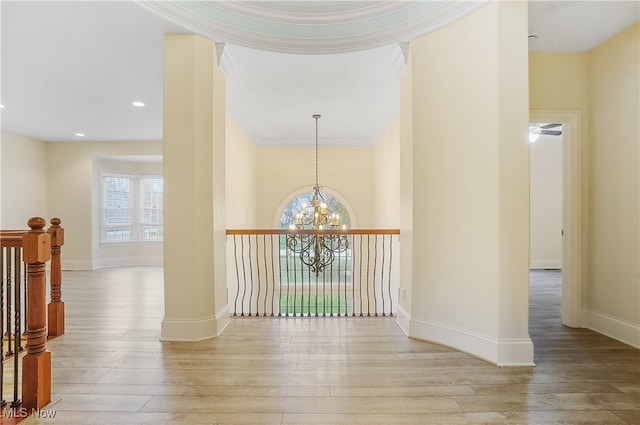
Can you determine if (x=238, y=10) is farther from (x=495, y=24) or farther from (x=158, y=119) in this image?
(x=158, y=119)

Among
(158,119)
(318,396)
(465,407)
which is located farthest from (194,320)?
(158,119)

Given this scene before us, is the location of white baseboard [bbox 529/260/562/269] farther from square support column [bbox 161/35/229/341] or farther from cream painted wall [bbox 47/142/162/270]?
cream painted wall [bbox 47/142/162/270]

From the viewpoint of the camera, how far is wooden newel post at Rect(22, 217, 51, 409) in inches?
78.5

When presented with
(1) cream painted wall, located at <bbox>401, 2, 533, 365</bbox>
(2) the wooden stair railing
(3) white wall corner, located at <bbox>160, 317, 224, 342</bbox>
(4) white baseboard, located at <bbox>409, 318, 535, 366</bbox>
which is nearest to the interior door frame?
(1) cream painted wall, located at <bbox>401, 2, 533, 365</bbox>

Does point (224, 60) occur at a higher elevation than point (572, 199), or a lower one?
higher

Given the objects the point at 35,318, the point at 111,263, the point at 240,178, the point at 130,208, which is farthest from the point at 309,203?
the point at 35,318

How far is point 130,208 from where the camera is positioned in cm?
861

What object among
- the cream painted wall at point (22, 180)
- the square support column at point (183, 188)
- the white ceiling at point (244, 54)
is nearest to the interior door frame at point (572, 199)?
the white ceiling at point (244, 54)

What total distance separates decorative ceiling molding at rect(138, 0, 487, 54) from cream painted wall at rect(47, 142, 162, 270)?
17.0 ft

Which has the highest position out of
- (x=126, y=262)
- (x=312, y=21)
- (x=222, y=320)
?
Answer: (x=312, y=21)

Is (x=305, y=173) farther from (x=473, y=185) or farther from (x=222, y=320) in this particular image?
(x=473, y=185)

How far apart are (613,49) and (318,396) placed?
410 cm

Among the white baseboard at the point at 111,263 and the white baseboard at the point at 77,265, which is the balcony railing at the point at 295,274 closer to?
the white baseboard at the point at 111,263

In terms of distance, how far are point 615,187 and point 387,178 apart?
3.62m
